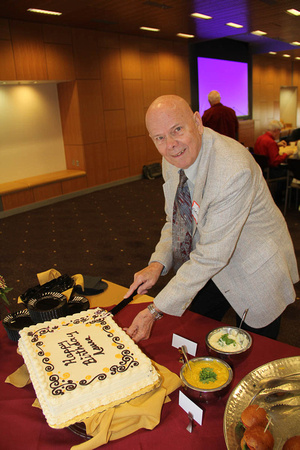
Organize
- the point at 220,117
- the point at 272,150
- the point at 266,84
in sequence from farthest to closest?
1. the point at 266,84
2. the point at 220,117
3. the point at 272,150

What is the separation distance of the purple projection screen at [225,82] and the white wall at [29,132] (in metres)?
3.73

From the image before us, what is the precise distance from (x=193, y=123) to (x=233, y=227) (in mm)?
369

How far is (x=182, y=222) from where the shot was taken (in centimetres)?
140

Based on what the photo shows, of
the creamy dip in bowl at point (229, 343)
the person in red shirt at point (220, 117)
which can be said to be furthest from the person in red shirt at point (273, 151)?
the creamy dip in bowl at point (229, 343)

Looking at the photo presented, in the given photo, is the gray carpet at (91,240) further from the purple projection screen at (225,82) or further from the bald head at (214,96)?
the purple projection screen at (225,82)

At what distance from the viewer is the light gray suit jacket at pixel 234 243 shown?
114 centimetres

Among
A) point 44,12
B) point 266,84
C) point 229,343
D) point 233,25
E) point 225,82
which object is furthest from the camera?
point 266,84

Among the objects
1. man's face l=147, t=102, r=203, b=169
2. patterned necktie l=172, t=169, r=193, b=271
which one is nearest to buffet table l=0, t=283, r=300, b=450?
patterned necktie l=172, t=169, r=193, b=271

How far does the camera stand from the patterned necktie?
4.52 feet

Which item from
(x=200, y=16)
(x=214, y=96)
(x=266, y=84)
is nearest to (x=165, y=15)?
(x=200, y=16)

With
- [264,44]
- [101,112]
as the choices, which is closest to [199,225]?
[101,112]

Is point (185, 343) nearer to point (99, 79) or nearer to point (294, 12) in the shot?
point (99, 79)

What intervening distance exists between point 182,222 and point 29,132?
19.6 feet

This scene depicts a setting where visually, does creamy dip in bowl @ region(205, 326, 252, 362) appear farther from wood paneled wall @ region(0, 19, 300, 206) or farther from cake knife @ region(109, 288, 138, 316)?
wood paneled wall @ region(0, 19, 300, 206)
